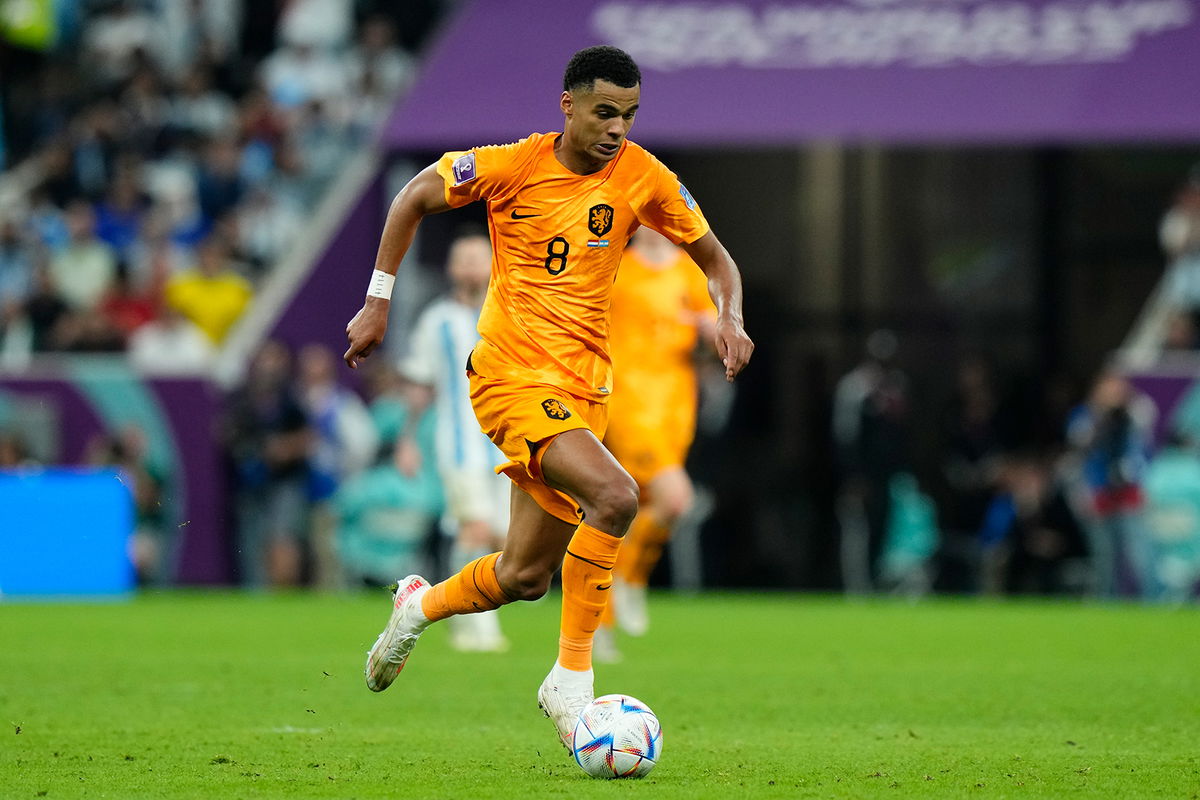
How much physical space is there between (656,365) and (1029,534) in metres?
7.05

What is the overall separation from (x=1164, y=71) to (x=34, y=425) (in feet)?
33.8

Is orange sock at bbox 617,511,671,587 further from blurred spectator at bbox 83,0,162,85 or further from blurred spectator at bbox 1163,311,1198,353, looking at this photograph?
blurred spectator at bbox 83,0,162,85

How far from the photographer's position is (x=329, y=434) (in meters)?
17.5

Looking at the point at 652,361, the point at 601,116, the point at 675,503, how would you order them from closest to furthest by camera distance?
1. the point at 601,116
2. the point at 675,503
3. the point at 652,361

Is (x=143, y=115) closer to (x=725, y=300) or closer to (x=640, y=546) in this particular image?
(x=640, y=546)

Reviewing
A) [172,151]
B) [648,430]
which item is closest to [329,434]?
[172,151]

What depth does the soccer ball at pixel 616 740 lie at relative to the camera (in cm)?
644

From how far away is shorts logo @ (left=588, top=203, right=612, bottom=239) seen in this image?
701 centimetres

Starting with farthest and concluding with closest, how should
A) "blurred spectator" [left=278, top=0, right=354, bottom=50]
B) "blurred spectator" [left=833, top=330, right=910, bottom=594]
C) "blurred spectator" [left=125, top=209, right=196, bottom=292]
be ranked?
"blurred spectator" [left=278, top=0, right=354, bottom=50] < "blurred spectator" [left=125, top=209, right=196, bottom=292] < "blurred spectator" [left=833, top=330, right=910, bottom=594]

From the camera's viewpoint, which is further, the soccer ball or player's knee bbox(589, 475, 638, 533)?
player's knee bbox(589, 475, 638, 533)

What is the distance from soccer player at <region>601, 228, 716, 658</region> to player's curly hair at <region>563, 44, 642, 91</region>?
15.8ft

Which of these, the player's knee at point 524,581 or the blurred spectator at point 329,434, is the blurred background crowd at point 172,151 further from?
the player's knee at point 524,581

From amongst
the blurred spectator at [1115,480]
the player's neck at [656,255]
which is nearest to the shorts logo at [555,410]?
the player's neck at [656,255]

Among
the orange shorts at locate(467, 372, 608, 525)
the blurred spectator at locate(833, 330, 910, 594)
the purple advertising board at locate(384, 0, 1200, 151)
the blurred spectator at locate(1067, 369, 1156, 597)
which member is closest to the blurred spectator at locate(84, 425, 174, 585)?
the purple advertising board at locate(384, 0, 1200, 151)
